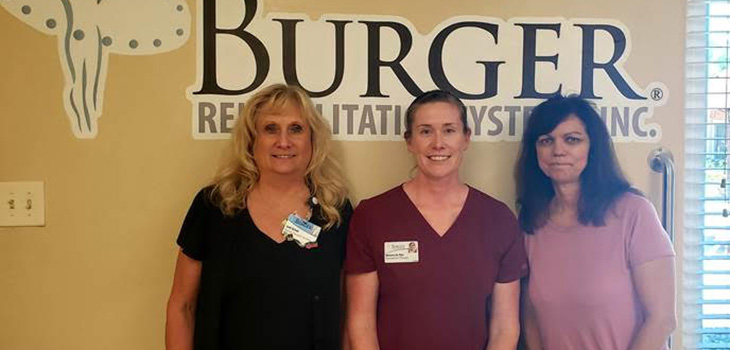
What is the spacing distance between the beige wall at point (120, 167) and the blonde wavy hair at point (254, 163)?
0.17m

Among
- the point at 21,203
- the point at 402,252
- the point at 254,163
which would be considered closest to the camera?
the point at 402,252

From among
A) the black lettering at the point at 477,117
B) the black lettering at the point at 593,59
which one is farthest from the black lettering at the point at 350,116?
the black lettering at the point at 593,59

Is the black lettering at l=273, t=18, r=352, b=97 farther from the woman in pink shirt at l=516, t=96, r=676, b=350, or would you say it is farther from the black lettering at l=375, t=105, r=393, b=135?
the woman in pink shirt at l=516, t=96, r=676, b=350

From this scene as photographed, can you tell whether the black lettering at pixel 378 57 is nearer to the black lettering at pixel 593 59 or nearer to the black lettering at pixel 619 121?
the black lettering at pixel 593 59

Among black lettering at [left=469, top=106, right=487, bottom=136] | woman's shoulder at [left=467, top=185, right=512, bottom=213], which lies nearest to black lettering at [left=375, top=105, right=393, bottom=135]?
black lettering at [left=469, top=106, right=487, bottom=136]

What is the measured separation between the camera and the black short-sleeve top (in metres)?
1.58

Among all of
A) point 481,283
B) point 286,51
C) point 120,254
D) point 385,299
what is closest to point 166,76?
point 286,51

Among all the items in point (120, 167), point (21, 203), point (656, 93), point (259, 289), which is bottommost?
point (259, 289)

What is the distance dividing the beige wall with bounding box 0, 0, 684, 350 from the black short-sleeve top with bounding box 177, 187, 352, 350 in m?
0.31

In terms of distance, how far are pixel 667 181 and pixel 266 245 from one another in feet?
4.37

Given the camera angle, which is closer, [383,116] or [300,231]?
[300,231]

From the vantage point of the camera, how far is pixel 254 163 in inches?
66.2

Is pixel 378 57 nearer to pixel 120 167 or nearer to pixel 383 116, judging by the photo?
pixel 383 116

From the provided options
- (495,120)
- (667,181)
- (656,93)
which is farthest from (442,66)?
(667,181)
